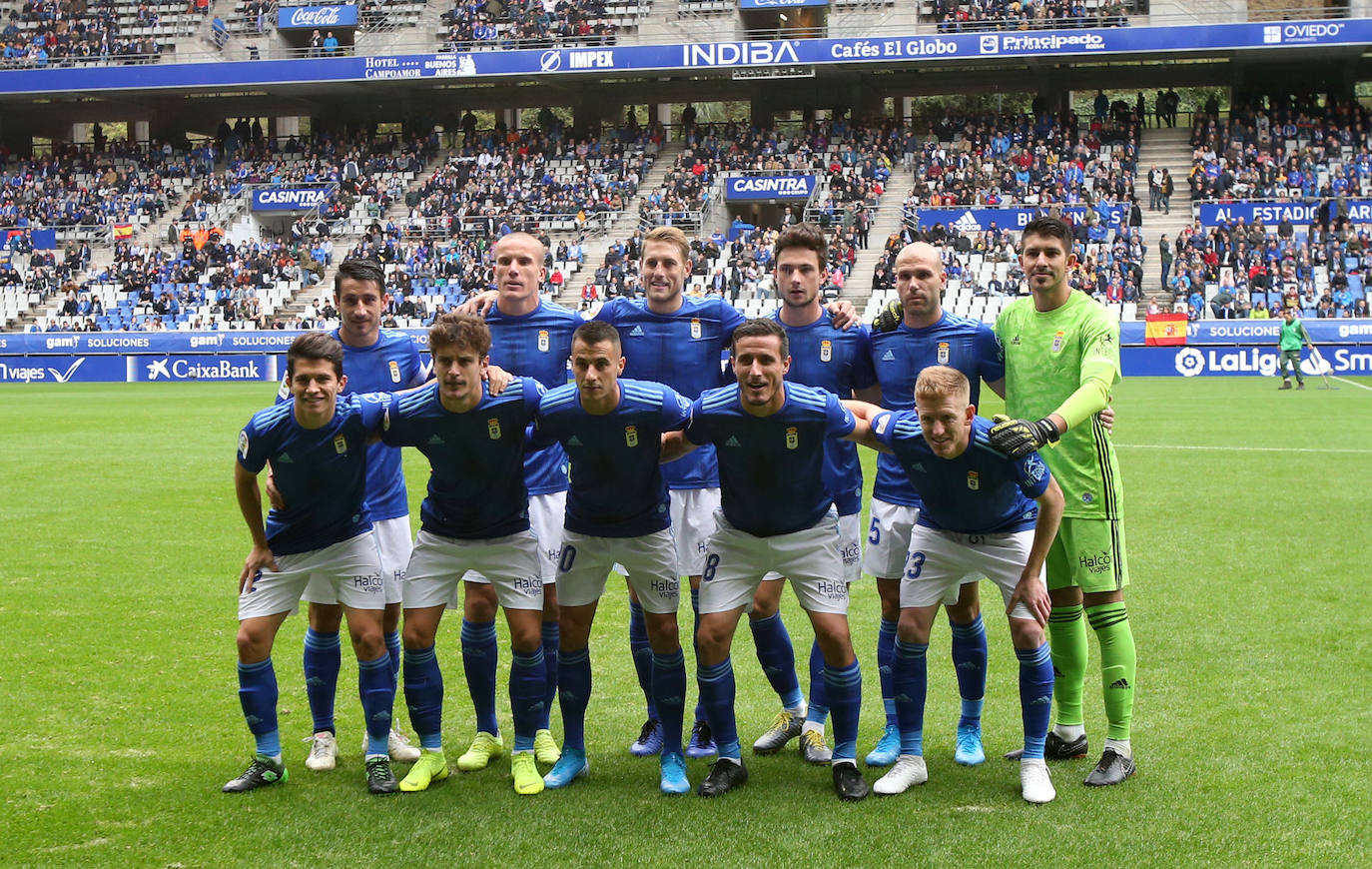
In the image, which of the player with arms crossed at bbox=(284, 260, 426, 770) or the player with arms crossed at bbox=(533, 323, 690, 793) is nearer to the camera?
the player with arms crossed at bbox=(533, 323, 690, 793)

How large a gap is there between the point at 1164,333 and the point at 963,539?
28.6 metres

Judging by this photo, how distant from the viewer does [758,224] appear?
142ft

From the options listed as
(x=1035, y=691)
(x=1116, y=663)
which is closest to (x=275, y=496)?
(x=1035, y=691)

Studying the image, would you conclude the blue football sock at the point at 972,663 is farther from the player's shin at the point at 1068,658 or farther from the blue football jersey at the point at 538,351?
the blue football jersey at the point at 538,351

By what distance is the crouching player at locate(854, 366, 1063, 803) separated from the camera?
5.05 meters

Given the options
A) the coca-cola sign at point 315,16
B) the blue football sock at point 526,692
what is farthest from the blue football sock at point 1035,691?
the coca-cola sign at point 315,16

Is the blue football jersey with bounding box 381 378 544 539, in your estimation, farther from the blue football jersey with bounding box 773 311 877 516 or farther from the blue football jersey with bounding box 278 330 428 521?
the blue football jersey with bounding box 773 311 877 516

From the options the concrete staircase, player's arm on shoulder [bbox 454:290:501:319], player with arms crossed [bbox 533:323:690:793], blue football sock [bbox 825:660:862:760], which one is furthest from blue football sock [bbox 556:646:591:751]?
the concrete staircase

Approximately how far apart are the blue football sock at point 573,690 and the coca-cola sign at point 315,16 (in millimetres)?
46429

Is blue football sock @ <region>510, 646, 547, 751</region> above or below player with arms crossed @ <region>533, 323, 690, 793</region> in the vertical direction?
below

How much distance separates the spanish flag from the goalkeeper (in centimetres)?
2780

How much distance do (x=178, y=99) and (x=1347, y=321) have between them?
43236 mm

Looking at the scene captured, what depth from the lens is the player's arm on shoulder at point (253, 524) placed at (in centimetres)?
538

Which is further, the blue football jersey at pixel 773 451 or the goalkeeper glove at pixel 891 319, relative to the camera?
the goalkeeper glove at pixel 891 319
